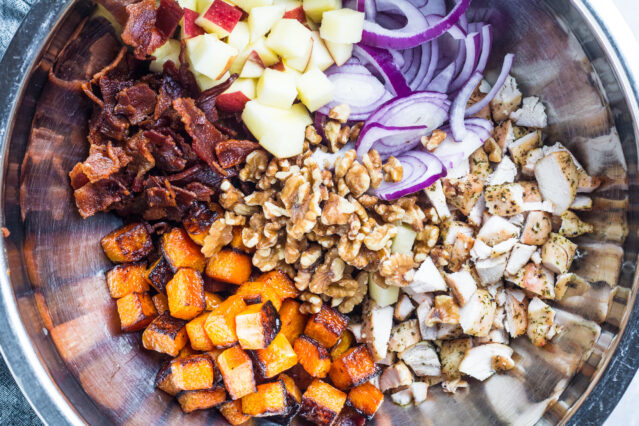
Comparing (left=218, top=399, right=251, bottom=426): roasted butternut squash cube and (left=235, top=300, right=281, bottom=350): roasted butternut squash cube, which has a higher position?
(left=235, top=300, right=281, bottom=350): roasted butternut squash cube

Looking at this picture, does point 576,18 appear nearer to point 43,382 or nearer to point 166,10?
point 166,10

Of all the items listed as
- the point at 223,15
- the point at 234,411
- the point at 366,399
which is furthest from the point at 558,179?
the point at 234,411

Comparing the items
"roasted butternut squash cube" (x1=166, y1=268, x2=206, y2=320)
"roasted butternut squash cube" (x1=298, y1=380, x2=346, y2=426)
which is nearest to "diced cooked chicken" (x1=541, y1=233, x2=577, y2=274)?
"roasted butternut squash cube" (x1=298, y1=380, x2=346, y2=426)

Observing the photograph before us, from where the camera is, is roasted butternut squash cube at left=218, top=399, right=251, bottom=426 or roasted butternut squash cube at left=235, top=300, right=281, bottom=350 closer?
roasted butternut squash cube at left=235, top=300, right=281, bottom=350

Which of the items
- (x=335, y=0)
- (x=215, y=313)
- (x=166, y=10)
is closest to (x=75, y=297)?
(x=215, y=313)

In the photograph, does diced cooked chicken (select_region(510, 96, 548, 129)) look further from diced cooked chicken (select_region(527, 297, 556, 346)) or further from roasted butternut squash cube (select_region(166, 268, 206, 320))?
roasted butternut squash cube (select_region(166, 268, 206, 320))

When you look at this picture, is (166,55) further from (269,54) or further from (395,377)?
(395,377)

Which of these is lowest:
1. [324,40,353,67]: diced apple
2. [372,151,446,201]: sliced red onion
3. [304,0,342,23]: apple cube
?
[372,151,446,201]: sliced red onion

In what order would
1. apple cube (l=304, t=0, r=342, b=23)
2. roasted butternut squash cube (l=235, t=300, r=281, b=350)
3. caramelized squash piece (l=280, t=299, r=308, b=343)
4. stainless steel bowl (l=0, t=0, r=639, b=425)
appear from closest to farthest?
stainless steel bowl (l=0, t=0, r=639, b=425)
roasted butternut squash cube (l=235, t=300, r=281, b=350)
apple cube (l=304, t=0, r=342, b=23)
caramelized squash piece (l=280, t=299, r=308, b=343)

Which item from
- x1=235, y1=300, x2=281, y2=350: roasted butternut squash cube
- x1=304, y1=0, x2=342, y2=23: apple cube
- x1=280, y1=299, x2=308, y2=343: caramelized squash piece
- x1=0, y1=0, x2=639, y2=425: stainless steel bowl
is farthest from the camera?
x1=280, y1=299, x2=308, y2=343: caramelized squash piece
